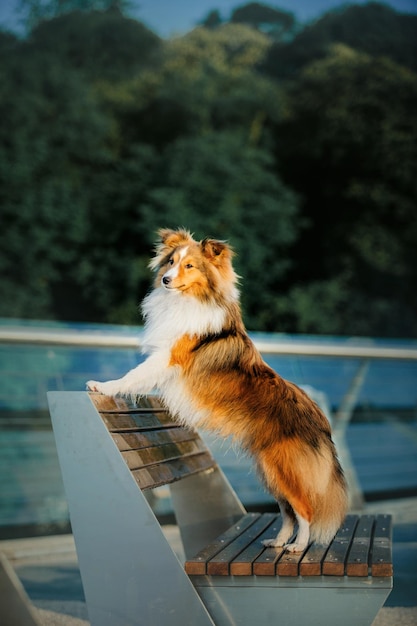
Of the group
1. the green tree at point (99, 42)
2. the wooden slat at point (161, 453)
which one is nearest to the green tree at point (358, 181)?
the green tree at point (99, 42)

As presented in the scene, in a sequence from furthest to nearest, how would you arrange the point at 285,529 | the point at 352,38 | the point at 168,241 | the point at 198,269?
the point at 352,38 → the point at 168,241 → the point at 198,269 → the point at 285,529

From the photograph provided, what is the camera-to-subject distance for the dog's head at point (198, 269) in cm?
340

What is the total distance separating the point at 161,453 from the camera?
2953 mm

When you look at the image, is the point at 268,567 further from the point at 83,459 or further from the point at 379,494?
the point at 379,494

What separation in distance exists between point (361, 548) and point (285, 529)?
32cm

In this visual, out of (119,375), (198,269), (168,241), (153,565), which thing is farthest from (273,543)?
(119,375)

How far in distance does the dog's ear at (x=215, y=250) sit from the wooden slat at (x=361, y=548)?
1.14 m

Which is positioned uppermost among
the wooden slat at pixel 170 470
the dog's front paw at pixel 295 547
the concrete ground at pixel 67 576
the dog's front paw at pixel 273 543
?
the wooden slat at pixel 170 470

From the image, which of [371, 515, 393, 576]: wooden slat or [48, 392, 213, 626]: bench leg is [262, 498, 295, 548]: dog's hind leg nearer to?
[371, 515, 393, 576]: wooden slat

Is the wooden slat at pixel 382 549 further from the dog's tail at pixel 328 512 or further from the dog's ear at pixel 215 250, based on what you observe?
the dog's ear at pixel 215 250

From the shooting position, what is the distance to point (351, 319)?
18.6 m

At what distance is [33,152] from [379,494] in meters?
12.8

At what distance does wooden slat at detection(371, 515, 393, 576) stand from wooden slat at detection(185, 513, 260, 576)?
460 millimetres

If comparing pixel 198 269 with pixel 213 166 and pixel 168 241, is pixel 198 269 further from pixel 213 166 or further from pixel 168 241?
pixel 213 166
